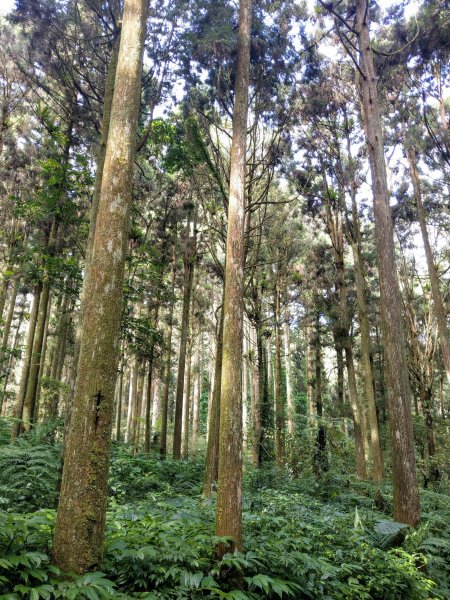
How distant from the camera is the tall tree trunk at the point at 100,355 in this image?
3.17 meters

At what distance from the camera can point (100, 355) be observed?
349 centimetres

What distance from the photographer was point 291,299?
54.4ft

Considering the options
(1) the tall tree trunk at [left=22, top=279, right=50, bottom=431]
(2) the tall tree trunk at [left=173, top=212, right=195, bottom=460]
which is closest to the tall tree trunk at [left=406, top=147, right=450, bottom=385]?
(2) the tall tree trunk at [left=173, top=212, right=195, bottom=460]

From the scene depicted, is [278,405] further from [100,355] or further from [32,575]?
[32,575]

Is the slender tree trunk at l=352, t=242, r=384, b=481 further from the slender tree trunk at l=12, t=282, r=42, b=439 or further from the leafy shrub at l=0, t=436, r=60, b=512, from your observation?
the slender tree trunk at l=12, t=282, r=42, b=439

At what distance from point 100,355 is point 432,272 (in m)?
13.9

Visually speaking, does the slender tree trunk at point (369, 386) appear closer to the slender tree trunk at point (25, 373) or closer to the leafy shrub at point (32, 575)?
the leafy shrub at point (32, 575)

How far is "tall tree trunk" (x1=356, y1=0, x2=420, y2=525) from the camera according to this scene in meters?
6.22

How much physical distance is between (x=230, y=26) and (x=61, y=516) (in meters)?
8.88

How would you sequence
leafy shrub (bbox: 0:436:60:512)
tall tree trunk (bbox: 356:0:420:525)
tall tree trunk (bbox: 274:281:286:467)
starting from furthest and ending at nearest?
1. tall tree trunk (bbox: 274:281:286:467)
2. tall tree trunk (bbox: 356:0:420:525)
3. leafy shrub (bbox: 0:436:60:512)

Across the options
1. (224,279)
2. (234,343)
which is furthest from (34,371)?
(234,343)

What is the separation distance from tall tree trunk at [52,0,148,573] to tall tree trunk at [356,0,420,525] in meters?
4.91

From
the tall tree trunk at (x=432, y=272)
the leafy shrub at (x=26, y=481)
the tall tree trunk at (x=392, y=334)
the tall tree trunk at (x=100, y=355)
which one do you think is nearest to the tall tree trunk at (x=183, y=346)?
the leafy shrub at (x=26, y=481)

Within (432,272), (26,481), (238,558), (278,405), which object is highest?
(432,272)
